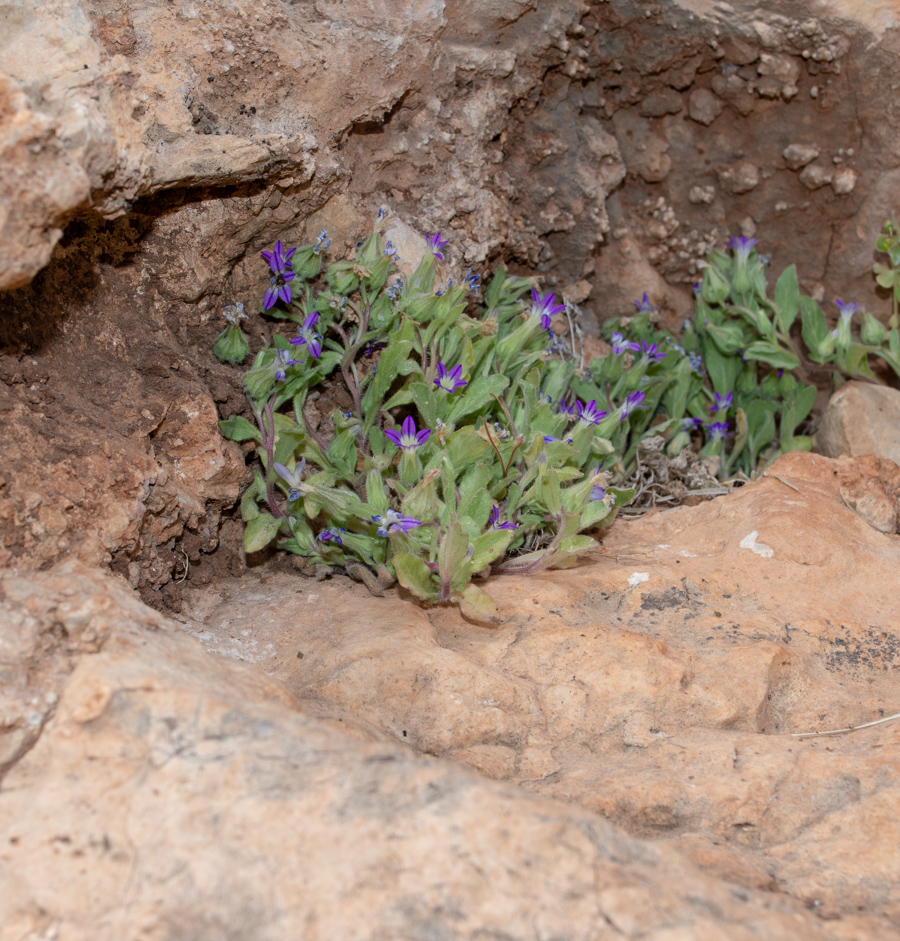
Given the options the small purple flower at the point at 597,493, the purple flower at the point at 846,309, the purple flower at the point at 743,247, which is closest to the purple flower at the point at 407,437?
the small purple flower at the point at 597,493

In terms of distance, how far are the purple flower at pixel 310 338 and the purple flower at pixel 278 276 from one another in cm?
12

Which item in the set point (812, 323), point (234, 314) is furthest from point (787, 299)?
point (234, 314)

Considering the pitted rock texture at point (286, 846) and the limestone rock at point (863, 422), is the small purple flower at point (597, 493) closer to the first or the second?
→ the pitted rock texture at point (286, 846)

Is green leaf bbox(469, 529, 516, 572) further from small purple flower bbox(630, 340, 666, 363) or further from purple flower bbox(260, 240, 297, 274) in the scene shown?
small purple flower bbox(630, 340, 666, 363)

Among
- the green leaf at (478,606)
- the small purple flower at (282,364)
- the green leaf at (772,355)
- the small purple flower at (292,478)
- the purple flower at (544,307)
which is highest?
the small purple flower at (282,364)

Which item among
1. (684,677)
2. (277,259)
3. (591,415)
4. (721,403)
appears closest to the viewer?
(684,677)

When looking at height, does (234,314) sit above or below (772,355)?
above

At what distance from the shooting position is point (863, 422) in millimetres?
3316

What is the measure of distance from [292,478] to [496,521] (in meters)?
0.62

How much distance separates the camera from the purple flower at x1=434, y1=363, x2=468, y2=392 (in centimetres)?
265

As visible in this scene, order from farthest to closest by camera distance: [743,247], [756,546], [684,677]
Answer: [743,247] → [756,546] → [684,677]

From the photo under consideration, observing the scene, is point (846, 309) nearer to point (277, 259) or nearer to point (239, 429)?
point (277, 259)

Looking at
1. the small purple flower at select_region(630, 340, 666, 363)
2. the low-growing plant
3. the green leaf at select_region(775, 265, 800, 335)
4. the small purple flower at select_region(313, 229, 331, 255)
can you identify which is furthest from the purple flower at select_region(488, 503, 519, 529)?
the green leaf at select_region(775, 265, 800, 335)

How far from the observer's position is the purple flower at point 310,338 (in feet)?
8.50
